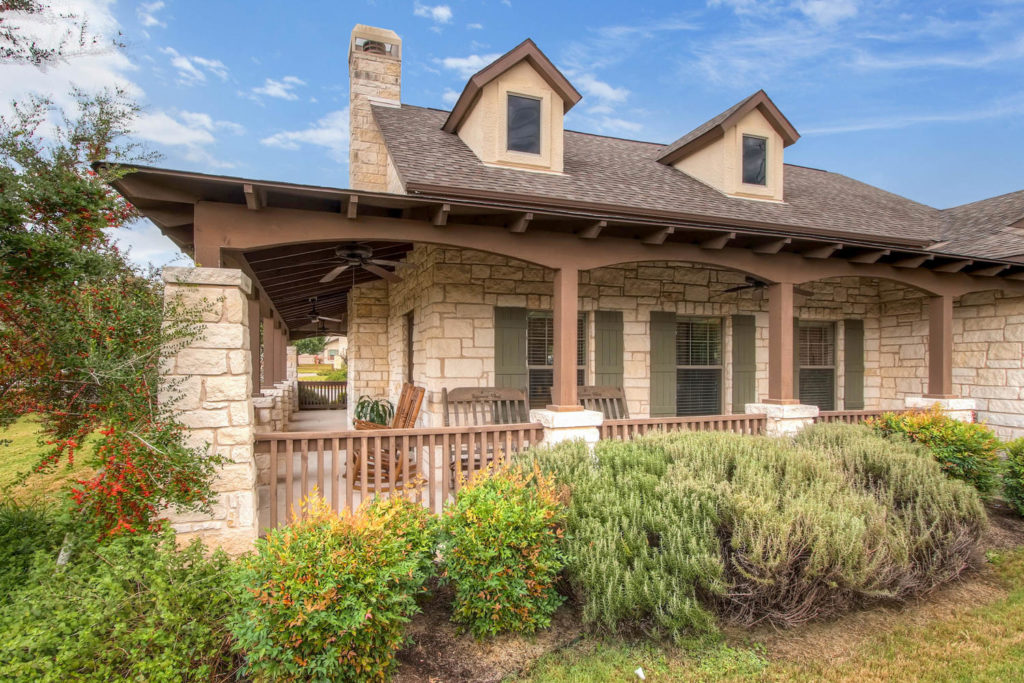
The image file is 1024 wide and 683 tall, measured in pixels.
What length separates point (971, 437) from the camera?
18.2 ft

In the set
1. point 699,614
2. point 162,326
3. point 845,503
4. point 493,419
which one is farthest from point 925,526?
point 162,326

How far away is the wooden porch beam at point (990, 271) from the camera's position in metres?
7.20

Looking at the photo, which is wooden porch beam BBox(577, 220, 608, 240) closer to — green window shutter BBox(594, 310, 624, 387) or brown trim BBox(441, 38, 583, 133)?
green window shutter BBox(594, 310, 624, 387)

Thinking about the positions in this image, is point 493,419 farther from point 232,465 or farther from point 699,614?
point 699,614

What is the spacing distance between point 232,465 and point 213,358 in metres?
0.80

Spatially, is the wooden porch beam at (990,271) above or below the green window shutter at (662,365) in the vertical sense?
above

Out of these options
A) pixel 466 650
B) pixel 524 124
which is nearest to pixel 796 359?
pixel 524 124

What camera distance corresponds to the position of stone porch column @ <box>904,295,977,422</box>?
289 inches

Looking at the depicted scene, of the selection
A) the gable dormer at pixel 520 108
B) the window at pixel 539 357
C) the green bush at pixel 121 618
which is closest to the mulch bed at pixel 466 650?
the green bush at pixel 121 618

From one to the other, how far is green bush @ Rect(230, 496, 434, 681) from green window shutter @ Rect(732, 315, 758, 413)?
6.66 m

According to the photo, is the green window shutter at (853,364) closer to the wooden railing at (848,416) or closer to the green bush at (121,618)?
the wooden railing at (848,416)

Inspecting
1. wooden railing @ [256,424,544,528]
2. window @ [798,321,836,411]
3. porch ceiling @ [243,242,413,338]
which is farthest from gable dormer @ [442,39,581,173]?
window @ [798,321,836,411]

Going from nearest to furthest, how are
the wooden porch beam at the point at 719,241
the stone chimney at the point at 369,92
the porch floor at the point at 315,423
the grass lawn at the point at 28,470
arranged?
1. the wooden porch beam at the point at 719,241
2. the grass lawn at the point at 28,470
3. the stone chimney at the point at 369,92
4. the porch floor at the point at 315,423

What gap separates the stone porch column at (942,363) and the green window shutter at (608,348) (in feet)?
14.8
